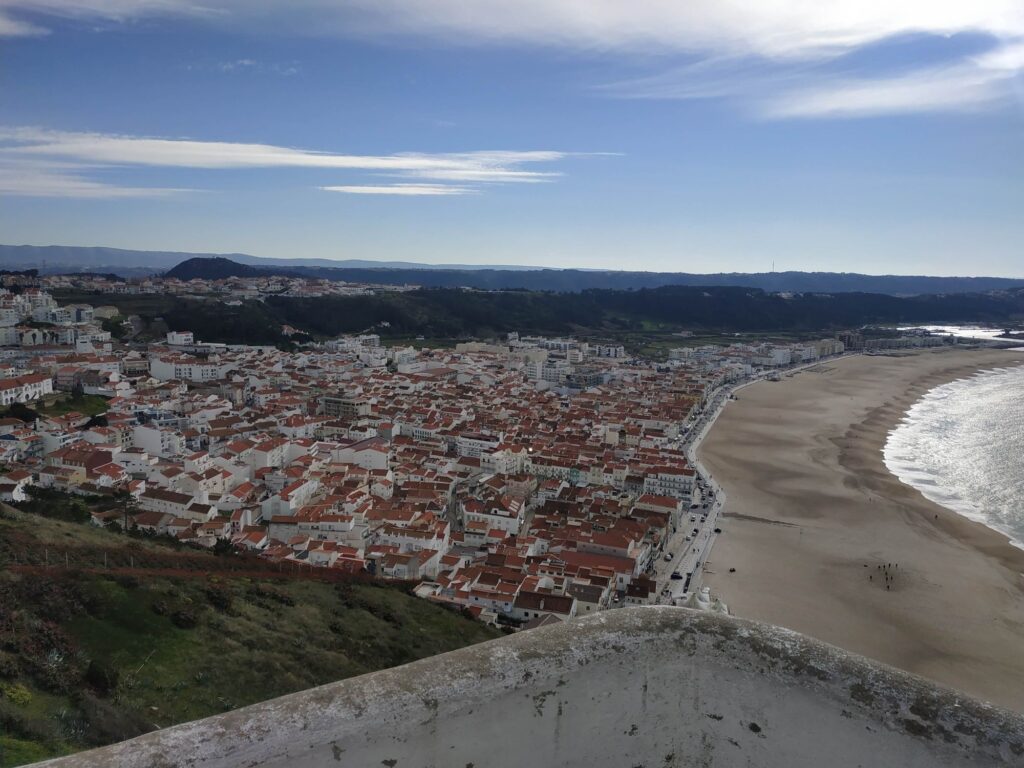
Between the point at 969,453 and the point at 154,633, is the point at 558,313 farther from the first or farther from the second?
the point at 154,633

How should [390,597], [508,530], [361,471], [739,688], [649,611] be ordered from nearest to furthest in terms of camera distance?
[739,688], [649,611], [390,597], [508,530], [361,471]

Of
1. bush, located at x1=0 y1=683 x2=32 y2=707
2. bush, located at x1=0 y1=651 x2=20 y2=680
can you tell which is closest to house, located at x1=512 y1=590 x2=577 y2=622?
bush, located at x1=0 y1=651 x2=20 y2=680

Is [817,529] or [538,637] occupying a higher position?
[538,637]

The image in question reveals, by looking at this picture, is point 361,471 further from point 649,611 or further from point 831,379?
point 831,379

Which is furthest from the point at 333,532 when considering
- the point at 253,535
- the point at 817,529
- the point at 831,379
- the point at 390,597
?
the point at 831,379

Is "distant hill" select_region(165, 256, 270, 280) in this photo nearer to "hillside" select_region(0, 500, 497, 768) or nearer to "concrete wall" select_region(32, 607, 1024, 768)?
"hillside" select_region(0, 500, 497, 768)

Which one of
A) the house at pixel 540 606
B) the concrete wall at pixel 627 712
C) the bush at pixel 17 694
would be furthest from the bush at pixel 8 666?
the house at pixel 540 606

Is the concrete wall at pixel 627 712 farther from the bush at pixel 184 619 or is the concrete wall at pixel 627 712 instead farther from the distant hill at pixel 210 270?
the distant hill at pixel 210 270
